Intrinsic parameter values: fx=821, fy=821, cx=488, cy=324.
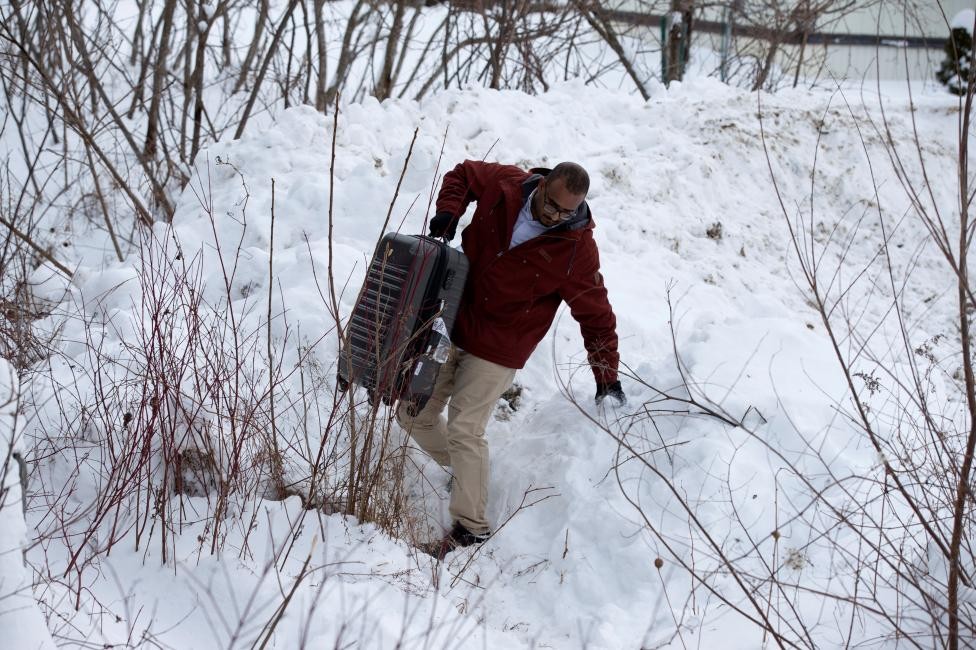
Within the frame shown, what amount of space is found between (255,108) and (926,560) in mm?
9745

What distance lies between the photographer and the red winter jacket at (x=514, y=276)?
3.69 meters

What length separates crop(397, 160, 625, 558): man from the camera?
3.69m

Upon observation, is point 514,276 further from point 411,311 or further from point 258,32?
point 258,32

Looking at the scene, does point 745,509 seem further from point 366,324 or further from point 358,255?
point 358,255

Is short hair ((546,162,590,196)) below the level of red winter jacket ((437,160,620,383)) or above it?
above

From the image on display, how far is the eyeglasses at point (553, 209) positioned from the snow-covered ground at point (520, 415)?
526 mm

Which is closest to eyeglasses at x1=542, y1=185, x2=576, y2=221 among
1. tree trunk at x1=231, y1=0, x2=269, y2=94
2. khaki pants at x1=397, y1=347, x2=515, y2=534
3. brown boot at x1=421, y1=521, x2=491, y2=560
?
khaki pants at x1=397, y1=347, x2=515, y2=534

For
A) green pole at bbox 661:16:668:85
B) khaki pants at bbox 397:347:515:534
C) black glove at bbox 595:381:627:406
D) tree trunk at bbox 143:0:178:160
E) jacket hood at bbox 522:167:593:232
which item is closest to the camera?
jacket hood at bbox 522:167:593:232

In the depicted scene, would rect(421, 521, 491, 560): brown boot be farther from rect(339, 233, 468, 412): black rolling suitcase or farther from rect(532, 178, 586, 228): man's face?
rect(532, 178, 586, 228): man's face

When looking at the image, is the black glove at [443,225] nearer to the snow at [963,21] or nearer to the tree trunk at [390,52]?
the tree trunk at [390,52]

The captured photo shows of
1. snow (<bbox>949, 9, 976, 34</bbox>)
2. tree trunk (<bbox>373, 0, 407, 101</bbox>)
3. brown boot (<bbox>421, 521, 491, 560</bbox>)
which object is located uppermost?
snow (<bbox>949, 9, 976, 34</bbox>)

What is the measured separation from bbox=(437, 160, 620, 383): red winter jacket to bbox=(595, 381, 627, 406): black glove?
130 millimetres

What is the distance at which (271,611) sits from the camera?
9.32ft

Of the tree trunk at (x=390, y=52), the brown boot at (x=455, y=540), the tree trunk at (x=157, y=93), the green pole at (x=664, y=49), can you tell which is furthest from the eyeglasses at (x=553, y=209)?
the green pole at (x=664, y=49)
